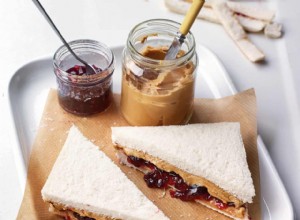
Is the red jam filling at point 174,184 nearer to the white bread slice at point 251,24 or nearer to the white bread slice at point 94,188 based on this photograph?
the white bread slice at point 94,188

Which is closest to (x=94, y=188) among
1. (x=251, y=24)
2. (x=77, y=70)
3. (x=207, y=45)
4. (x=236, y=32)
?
(x=77, y=70)

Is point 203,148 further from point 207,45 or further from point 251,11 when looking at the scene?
point 251,11

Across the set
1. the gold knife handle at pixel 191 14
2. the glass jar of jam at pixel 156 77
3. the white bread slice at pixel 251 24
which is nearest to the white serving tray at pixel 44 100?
the glass jar of jam at pixel 156 77

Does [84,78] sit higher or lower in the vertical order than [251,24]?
higher

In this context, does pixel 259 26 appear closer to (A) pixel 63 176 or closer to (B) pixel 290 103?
(B) pixel 290 103

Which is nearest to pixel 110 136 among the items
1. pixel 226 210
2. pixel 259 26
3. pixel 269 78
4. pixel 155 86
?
pixel 155 86

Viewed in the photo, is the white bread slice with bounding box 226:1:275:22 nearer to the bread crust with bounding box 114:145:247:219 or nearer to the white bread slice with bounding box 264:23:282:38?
the white bread slice with bounding box 264:23:282:38
